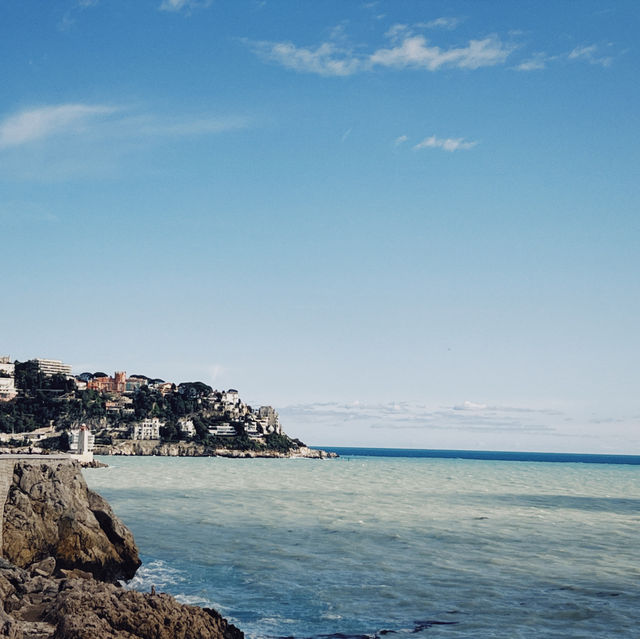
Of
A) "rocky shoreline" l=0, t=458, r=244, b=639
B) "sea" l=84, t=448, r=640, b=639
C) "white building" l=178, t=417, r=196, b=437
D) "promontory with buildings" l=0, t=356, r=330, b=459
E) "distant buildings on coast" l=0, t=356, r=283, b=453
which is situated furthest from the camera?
"white building" l=178, t=417, r=196, b=437

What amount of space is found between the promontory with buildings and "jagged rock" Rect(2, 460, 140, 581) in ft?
404

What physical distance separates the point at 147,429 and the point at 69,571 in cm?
15519

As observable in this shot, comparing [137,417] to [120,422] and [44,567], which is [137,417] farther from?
[44,567]

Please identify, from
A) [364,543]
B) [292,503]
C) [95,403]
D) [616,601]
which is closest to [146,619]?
[616,601]

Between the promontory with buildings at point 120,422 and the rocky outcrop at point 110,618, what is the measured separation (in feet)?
440

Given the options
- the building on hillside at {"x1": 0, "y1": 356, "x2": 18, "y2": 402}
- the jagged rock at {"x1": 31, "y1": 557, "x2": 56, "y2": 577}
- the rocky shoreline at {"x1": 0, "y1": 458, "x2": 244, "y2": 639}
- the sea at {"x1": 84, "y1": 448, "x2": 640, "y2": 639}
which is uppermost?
the building on hillside at {"x1": 0, "y1": 356, "x2": 18, "y2": 402}

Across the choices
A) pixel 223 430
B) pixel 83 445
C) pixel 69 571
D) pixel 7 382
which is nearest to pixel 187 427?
pixel 223 430

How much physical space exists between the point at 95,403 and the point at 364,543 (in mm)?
153914

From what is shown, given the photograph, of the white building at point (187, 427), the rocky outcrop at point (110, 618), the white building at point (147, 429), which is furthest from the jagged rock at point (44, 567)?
the white building at point (187, 427)

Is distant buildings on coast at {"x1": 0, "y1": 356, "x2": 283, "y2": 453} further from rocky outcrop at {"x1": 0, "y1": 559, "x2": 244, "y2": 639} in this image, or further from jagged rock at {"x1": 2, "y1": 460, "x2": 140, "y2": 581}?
rocky outcrop at {"x1": 0, "y1": 559, "x2": 244, "y2": 639}

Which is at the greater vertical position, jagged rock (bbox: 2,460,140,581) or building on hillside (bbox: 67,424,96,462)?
jagged rock (bbox: 2,460,140,581)

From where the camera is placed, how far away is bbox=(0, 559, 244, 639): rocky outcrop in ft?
44.1

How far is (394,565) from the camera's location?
2634 cm

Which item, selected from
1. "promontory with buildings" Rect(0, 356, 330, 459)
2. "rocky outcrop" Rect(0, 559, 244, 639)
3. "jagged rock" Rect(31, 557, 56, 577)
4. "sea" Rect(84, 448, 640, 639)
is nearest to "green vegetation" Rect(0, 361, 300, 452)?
"promontory with buildings" Rect(0, 356, 330, 459)
